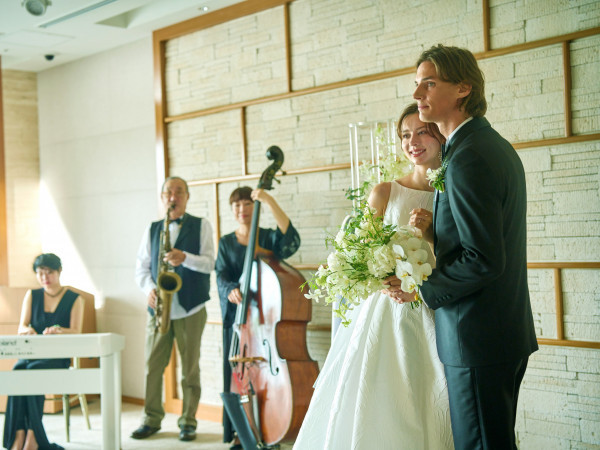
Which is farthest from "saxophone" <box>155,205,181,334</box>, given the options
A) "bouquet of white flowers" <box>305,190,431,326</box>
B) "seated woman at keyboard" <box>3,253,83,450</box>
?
"bouquet of white flowers" <box>305,190,431,326</box>

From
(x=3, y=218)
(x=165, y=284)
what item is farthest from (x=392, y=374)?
(x=3, y=218)

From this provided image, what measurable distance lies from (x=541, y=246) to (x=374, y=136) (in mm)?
1174

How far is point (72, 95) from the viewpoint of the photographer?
274 inches

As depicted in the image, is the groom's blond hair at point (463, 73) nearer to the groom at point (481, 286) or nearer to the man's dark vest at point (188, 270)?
the groom at point (481, 286)

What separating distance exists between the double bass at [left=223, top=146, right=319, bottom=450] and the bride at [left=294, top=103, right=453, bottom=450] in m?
1.06

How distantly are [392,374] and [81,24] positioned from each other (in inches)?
175

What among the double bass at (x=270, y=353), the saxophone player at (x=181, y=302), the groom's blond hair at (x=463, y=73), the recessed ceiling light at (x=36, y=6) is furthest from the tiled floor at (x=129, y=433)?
the recessed ceiling light at (x=36, y=6)

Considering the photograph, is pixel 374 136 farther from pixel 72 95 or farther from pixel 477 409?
pixel 72 95

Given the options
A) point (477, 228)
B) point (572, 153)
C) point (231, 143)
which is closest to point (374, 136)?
point (572, 153)

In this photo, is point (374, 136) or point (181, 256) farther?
point (181, 256)

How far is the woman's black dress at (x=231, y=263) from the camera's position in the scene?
14.7 feet

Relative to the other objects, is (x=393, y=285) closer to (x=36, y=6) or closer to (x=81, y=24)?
(x=36, y=6)

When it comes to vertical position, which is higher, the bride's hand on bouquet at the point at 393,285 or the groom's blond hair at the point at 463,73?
the groom's blond hair at the point at 463,73

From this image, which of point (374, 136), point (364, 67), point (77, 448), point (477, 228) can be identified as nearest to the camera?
point (477, 228)
